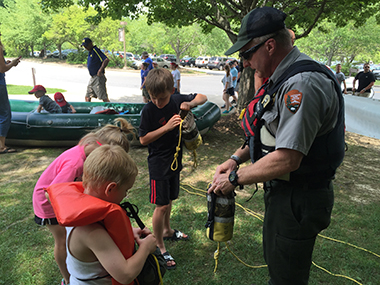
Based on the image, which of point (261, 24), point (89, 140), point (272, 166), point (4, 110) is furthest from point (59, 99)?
point (272, 166)

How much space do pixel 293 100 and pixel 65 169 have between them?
164 cm

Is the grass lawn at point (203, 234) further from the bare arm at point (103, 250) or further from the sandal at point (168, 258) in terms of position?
the bare arm at point (103, 250)

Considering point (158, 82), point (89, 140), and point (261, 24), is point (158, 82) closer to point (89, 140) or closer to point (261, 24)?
point (89, 140)

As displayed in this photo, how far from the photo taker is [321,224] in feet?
6.07

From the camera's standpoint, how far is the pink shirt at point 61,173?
2082 millimetres

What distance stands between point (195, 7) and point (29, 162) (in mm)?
5328

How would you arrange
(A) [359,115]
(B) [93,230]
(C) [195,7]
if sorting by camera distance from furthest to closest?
(A) [359,115] → (C) [195,7] → (B) [93,230]

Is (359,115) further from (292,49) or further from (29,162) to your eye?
(29,162)

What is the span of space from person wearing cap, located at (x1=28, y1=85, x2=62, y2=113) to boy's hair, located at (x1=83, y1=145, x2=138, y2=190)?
5.95 m

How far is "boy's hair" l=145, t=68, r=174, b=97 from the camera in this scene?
275 centimetres

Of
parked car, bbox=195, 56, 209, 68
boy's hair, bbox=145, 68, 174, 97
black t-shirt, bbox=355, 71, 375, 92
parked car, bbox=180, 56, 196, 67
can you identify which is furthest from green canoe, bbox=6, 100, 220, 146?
parked car, bbox=180, 56, 196, 67

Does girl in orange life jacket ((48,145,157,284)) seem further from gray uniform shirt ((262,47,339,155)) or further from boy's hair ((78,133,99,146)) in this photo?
gray uniform shirt ((262,47,339,155))

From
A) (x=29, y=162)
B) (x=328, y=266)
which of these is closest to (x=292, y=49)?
(x=328, y=266)

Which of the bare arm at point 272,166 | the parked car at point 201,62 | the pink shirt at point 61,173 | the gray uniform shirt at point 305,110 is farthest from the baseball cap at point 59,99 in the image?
the parked car at point 201,62
